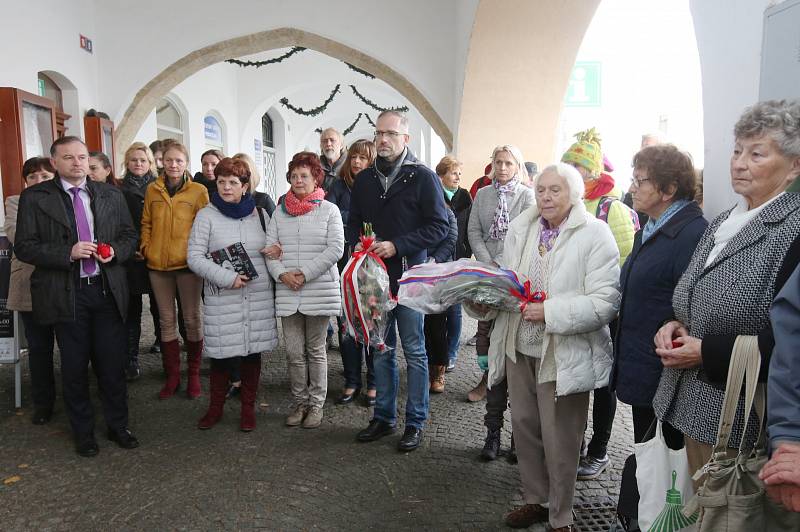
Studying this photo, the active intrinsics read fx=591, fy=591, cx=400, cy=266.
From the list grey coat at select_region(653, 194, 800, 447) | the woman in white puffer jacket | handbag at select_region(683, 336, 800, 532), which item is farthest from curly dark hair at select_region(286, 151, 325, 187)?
handbag at select_region(683, 336, 800, 532)

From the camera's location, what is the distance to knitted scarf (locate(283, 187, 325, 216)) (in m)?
3.80

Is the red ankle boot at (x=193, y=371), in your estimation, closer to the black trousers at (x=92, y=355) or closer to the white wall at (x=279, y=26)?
the black trousers at (x=92, y=355)

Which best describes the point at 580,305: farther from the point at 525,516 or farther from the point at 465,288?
the point at 525,516

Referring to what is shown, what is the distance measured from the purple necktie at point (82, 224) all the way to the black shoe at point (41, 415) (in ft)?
4.17

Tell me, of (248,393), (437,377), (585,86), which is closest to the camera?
(248,393)

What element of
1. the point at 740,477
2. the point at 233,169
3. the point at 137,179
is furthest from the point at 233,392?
the point at 740,477

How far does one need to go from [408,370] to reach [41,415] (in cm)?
256

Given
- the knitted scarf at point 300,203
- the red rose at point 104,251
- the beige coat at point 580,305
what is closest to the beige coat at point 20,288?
the red rose at point 104,251

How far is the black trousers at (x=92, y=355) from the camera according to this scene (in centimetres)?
347

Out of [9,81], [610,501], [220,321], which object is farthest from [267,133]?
[610,501]

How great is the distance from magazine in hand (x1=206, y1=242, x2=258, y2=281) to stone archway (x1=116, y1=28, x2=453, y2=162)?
6.55 metres

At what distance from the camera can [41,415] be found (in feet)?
13.3

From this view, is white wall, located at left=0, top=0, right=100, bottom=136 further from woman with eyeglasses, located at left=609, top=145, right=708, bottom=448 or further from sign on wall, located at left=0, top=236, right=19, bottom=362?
woman with eyeglasses, located at left=609, top=145, right=708, bottom=448

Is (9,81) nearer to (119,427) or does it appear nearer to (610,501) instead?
(119,427)
